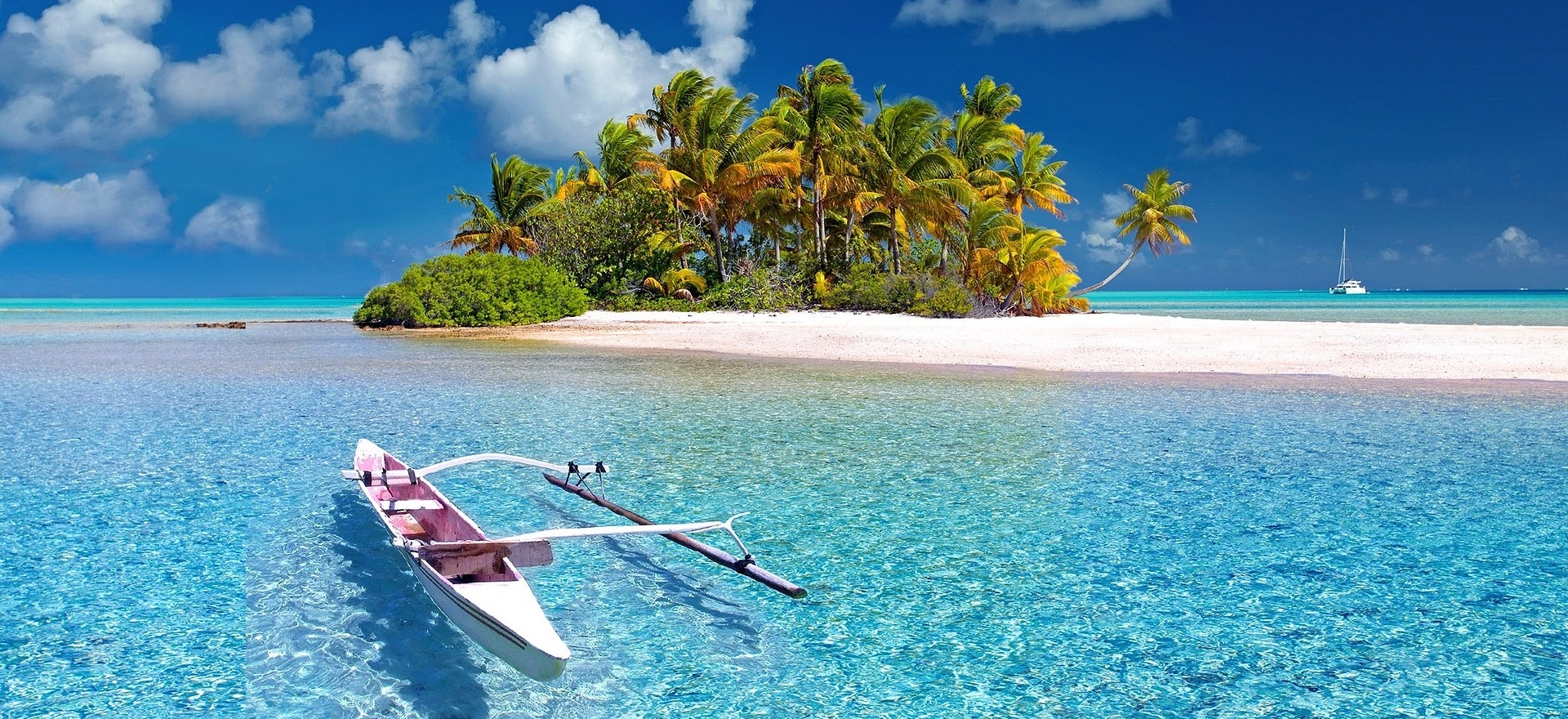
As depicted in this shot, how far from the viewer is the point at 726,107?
38.9 meters

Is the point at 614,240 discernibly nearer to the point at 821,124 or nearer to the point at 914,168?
the point at 821,124

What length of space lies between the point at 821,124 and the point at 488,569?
111 feet

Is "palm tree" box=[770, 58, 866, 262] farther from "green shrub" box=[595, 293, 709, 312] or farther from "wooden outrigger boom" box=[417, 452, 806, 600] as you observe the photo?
"wooden outrigger boom" box=[417, 452, 806, 600]

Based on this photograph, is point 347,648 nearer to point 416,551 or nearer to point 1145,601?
point 416,551

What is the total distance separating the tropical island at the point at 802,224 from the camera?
3556 cm

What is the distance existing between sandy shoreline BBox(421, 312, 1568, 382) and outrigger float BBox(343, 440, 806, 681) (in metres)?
15.8

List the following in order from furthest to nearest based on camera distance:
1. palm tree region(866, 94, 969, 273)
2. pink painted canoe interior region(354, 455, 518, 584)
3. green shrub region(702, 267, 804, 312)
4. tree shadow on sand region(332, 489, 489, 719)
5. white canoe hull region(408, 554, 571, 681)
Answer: green shrub region(702, 267, 804, 312)
palm tree region(866, 94, 969, 273)
pink painted canoe interior region(354, 455, 518, 584)
tree shadow on sand region(332, 489, 489, 719)
white canoe hull region(408, 554, 571, 681)

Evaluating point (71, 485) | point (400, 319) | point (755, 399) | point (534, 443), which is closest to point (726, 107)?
point (400, 319)

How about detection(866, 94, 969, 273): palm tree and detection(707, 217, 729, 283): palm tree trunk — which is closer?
detection(866, 94, 969, 273): palm tree

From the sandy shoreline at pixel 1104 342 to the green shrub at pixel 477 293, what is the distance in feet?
3.87

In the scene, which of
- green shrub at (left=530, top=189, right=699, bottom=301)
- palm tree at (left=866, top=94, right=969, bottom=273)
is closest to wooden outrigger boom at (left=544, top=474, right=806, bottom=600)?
palm tree at (left=866, top=94, right=969, bottom=273)

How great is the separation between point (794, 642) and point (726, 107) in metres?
35.2

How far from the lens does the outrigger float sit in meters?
4.38

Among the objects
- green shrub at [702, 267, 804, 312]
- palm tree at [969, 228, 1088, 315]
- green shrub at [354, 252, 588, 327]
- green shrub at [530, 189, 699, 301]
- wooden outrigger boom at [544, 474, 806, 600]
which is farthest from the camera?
green shrub at [530, 189, 699, 301]
